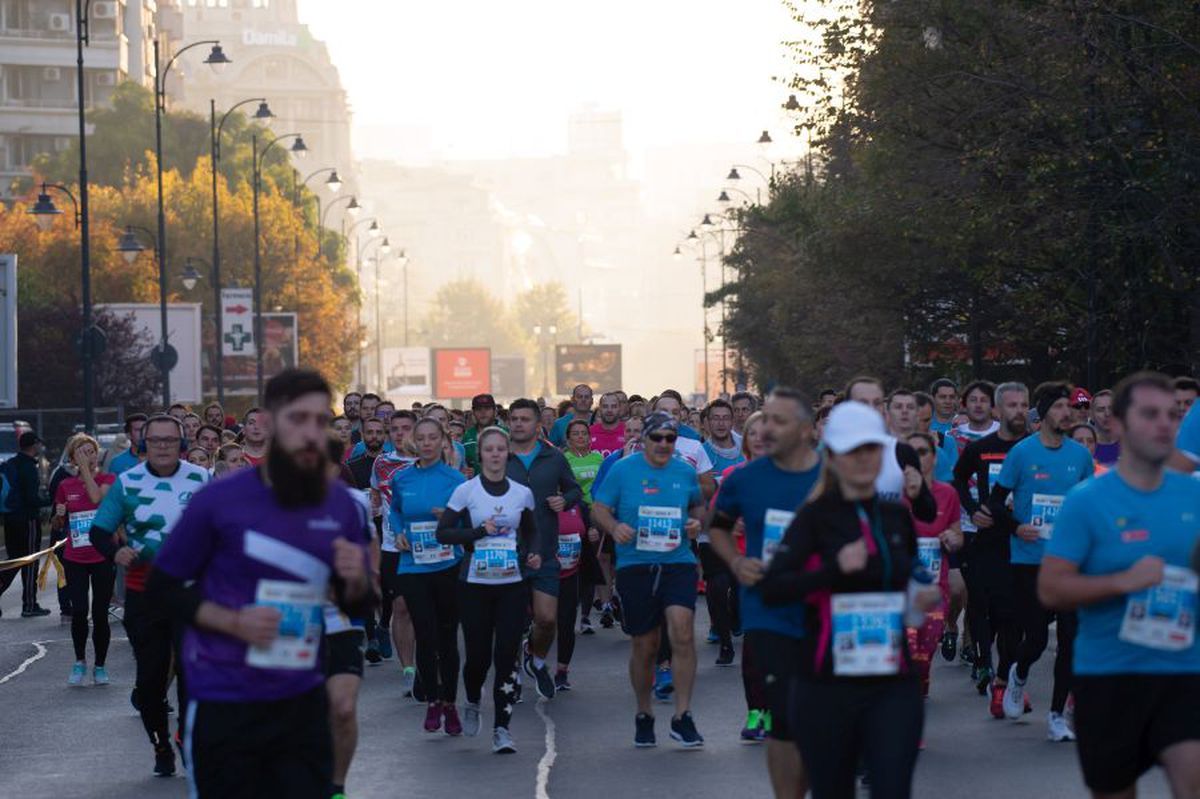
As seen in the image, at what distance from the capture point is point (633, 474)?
1303 cm

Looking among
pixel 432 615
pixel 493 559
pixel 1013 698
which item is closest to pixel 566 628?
pixel 432 615

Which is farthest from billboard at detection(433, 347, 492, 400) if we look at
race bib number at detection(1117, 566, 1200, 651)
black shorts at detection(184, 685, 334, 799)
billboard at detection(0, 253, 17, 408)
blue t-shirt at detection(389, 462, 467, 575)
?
black shorts at detection(184, 685, 334, 799)

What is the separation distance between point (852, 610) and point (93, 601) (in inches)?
372

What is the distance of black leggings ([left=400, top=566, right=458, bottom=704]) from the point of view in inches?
538

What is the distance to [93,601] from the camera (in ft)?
51.2

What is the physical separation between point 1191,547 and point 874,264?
3031 cm

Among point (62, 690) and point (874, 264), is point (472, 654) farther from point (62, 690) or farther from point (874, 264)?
point (874, 264)

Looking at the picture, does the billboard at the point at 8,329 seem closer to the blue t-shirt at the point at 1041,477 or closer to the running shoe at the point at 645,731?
the running shoe at the point at 645,731

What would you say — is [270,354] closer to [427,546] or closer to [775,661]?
[427,546]

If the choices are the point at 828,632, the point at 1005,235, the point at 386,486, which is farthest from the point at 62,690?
the point at 1005,235

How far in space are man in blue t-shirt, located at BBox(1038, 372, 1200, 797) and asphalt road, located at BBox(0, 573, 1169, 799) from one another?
11.6 feet

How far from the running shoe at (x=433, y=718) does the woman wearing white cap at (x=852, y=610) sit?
21.7 feet

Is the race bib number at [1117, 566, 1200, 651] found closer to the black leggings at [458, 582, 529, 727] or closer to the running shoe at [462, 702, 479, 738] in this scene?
the black leggings at [458, 582, 529, 727]

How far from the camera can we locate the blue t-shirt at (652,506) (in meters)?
12.8
